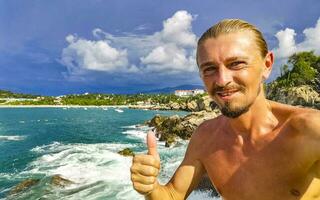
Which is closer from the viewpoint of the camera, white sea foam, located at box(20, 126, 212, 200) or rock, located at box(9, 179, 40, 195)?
white sea foam, located at box(20, 126, 212, 200)

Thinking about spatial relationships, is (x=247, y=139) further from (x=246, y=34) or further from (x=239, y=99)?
(x=246, y=34)

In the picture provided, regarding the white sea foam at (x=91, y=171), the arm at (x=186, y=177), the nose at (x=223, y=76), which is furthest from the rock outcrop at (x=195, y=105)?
the nose at (x=223, y=76)

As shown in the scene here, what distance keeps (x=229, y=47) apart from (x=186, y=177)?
116 centimetres

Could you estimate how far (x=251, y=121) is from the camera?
312cm

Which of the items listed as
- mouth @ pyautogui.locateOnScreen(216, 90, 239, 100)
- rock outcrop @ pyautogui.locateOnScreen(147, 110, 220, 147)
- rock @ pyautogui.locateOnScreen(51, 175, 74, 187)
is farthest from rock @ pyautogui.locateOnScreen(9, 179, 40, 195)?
mouth @ pyautogui.locateOnScreen(216, 90, 239, 100)

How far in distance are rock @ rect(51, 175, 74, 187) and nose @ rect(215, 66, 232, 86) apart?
63.7 feet

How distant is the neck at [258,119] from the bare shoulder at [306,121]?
0.65 ft

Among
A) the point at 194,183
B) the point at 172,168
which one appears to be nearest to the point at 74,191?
the point at 172,168

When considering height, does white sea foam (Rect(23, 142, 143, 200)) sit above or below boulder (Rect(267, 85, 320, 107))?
below

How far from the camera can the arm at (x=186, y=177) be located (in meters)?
3.22

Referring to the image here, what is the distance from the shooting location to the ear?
3.00 metres

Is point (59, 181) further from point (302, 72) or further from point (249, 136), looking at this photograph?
point (302, 72)

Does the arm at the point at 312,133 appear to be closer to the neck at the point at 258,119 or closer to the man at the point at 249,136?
the man at the point at 249,136

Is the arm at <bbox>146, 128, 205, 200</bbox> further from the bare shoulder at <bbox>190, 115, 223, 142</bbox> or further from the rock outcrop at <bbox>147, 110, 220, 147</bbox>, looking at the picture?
the rock outcrop at <bbox>147, 110, 220, 147</bbox>
